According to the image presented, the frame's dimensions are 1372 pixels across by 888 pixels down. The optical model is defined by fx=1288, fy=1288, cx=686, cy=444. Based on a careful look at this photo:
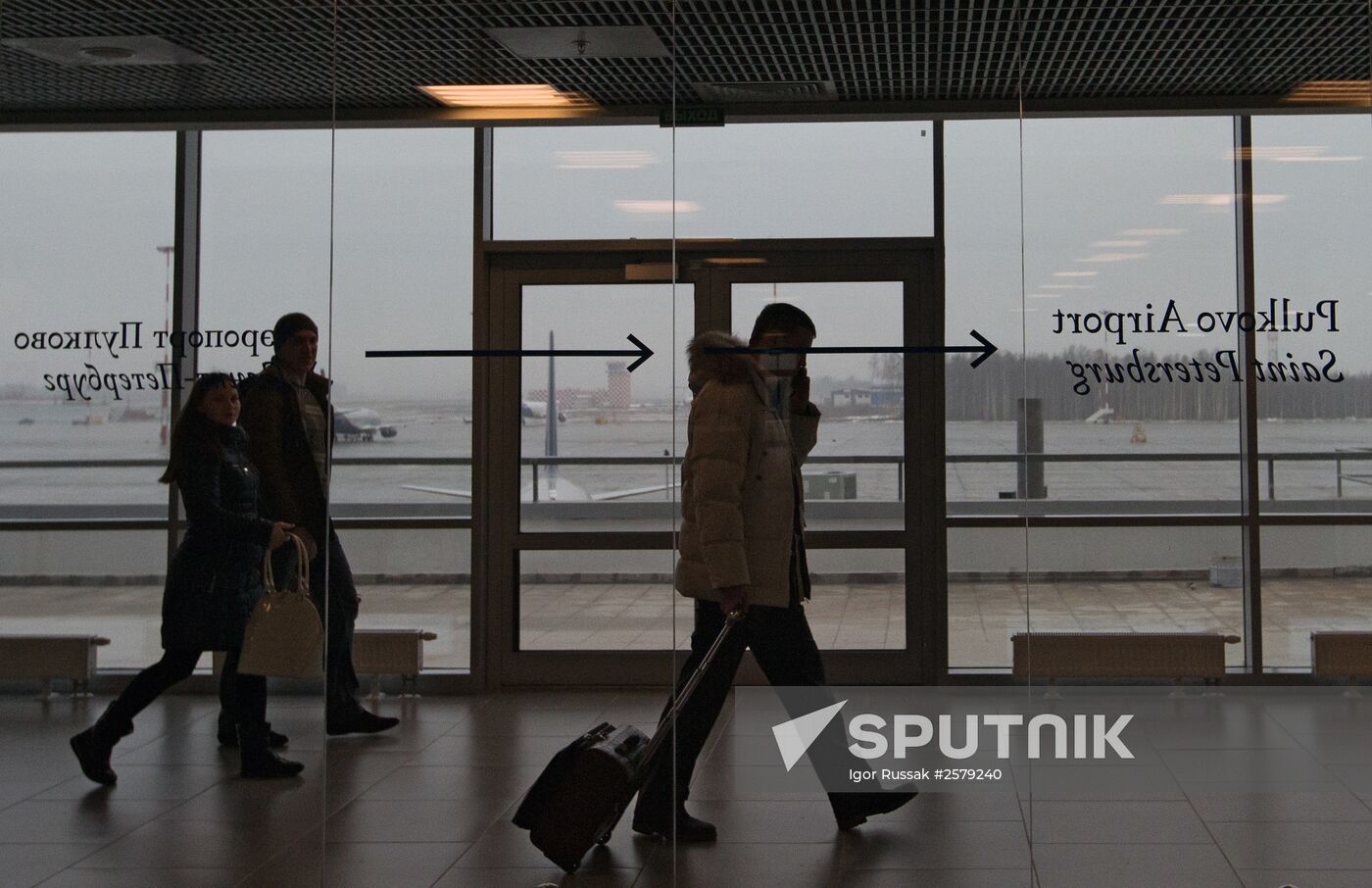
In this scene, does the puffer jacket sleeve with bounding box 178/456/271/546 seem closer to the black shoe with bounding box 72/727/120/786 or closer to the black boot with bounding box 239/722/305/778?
the black boot with bounding box 239/722/305/778

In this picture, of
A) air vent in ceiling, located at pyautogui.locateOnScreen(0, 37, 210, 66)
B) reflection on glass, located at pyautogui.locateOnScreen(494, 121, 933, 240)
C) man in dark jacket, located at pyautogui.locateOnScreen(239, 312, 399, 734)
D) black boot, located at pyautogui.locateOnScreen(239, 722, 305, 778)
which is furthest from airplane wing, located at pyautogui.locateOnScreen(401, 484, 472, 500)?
air vent in ceiling, located at pyautogui.locateOnScreen(0, 37, 210, 66)

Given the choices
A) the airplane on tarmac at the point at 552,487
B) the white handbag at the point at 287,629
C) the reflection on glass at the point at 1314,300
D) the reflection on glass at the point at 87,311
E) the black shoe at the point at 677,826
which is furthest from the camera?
the reflection on glass at the point at 87,311

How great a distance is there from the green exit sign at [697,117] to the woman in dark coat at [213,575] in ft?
5.77

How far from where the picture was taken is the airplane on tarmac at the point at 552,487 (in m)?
4.21

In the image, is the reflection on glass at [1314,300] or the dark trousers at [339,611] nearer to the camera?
the reflection on glass at [1314,300]

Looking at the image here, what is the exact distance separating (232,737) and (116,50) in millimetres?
2457

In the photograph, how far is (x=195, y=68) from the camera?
455cm

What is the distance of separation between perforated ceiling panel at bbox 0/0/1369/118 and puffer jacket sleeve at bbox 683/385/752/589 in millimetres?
1009

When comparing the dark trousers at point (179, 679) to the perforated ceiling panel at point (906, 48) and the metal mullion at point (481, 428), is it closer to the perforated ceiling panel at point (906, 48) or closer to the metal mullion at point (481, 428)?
the metal mullion at point (481, 428)

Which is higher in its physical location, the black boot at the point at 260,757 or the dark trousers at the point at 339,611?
the dark trousers at the point at 339,611

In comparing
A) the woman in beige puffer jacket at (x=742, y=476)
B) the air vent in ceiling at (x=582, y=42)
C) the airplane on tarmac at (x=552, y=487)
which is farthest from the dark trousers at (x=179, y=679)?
the air vent in ceiling at (x=582, y=42)

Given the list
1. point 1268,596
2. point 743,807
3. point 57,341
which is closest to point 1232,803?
point 1268,596

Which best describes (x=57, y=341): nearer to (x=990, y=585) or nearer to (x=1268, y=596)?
(x=990, y=585)

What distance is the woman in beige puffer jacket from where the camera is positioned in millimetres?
3945
